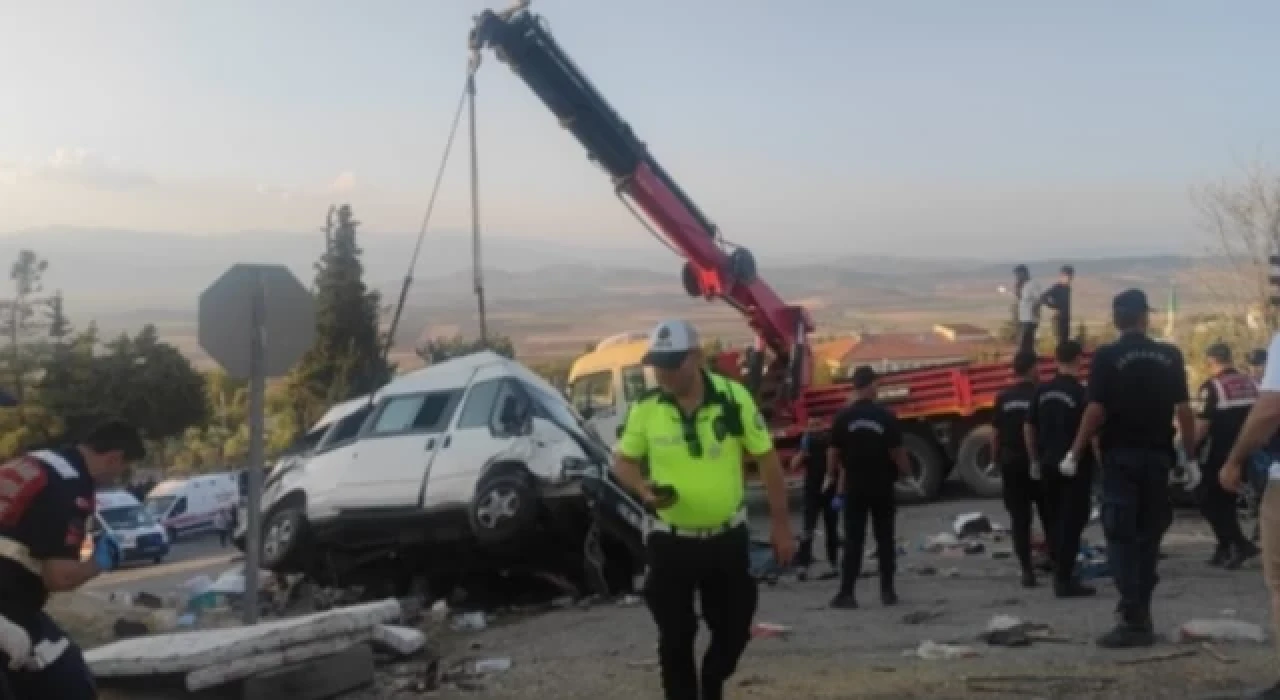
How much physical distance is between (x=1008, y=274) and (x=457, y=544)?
11065mm

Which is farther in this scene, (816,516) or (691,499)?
(816,516)

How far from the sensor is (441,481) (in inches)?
484

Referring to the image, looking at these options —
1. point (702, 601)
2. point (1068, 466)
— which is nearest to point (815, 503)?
point (1068, 466)

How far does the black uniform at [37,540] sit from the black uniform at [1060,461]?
6.84 m

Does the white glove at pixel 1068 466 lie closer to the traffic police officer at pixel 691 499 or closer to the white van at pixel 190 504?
the traffic police officer at pixel 691 499

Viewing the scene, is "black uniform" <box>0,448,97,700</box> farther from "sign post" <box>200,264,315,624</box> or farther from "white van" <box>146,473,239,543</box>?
"white van" <box>146,473,239,543</box>

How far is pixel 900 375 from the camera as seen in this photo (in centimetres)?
2033

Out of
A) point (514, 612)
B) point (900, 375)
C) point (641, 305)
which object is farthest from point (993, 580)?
point (641, 305)

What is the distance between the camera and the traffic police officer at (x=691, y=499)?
19.6 feet

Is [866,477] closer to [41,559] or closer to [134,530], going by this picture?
[41,559]

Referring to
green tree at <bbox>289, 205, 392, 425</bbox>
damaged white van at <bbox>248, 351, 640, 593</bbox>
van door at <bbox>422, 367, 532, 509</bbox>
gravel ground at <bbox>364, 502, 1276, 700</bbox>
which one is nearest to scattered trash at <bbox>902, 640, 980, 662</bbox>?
gravel ground at <bbox>364, 502, 1276, 700</bbox>

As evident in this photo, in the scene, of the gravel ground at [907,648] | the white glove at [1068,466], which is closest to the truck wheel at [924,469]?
the gravel ground at [907,648]

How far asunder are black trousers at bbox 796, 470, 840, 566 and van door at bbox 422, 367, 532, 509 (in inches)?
112

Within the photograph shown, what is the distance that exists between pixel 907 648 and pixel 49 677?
494 cm
